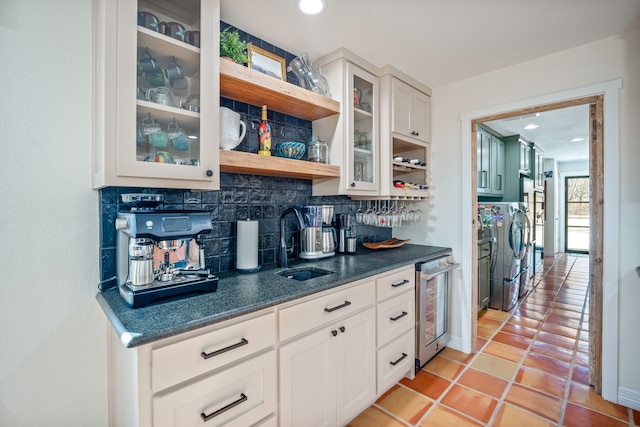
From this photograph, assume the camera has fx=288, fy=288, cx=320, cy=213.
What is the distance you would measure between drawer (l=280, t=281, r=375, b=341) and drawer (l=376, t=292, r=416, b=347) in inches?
6.3

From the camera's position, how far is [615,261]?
A: 6.08 ft

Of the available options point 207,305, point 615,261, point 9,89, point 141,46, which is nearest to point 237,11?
point 141,46

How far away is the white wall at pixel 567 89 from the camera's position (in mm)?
1794

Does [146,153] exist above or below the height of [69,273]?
above

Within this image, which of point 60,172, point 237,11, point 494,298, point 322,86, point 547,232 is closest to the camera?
point 60,172

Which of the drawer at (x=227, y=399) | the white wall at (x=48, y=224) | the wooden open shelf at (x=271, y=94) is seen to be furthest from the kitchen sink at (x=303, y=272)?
the wooden open shelf at (x=271, y=94)

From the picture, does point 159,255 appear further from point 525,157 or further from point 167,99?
point 525,157

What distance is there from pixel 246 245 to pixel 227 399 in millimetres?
774

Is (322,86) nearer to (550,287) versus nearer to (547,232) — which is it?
(550,287)

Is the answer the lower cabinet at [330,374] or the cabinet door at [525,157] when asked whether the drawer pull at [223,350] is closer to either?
the lower cabinet at [330,374]

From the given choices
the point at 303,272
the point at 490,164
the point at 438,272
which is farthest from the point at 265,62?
the point at 490,164

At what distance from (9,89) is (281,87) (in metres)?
1.16

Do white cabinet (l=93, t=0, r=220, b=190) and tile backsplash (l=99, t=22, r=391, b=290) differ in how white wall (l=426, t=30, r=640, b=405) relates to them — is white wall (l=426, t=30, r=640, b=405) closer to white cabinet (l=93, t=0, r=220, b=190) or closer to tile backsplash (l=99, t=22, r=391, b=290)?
tile backsplash (l=99, t=22, r=391, b=290)

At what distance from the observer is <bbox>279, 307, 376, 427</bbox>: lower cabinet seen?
1.29 meters
